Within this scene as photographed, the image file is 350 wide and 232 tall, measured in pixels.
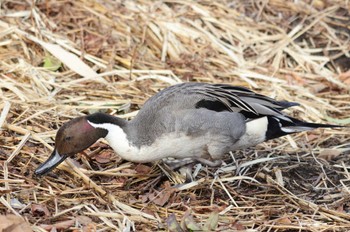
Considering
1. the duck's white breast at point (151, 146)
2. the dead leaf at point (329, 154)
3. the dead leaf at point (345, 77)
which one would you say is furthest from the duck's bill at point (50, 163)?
the dead leaf at point (345, 77)

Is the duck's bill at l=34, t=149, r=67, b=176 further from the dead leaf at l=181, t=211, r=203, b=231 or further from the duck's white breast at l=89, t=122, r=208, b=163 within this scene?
the dead leaf at l=181, t=211, r=203, b=231

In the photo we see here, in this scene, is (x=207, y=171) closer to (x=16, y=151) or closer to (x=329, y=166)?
(x=329, y=166)

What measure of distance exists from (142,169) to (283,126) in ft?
2.96

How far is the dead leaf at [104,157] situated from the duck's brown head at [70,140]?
428mm

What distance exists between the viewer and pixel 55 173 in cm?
420

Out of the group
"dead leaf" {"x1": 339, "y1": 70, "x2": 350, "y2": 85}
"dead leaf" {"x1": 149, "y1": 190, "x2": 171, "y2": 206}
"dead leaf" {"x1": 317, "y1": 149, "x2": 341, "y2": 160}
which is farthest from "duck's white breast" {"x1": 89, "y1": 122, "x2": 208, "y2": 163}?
"dead leaf" {"x1": 339, "y1": 70, "x2": 350, "y2": 85}

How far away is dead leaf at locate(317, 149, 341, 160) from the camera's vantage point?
4766 millimetres

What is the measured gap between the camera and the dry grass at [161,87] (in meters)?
3.96

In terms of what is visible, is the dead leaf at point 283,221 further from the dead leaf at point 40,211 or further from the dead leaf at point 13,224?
the dead leaf at point 13,224

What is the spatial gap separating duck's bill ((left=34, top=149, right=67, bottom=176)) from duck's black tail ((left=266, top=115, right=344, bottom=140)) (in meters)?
1.26

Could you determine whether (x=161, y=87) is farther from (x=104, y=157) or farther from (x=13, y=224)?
(x=13, y=224)

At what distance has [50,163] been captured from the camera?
157 inches

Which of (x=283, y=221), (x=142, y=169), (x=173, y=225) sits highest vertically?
(x=173, y=225)

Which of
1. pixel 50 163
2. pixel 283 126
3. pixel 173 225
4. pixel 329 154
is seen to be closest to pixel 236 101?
pixel 283 126
